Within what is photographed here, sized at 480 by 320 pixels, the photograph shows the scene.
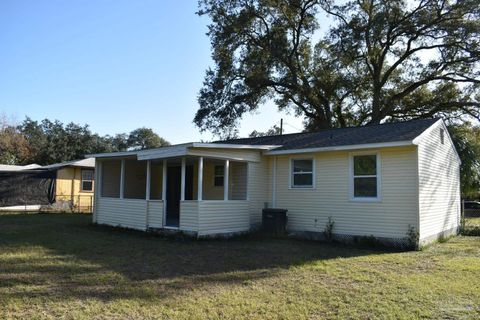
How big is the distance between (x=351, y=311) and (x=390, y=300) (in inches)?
34.9

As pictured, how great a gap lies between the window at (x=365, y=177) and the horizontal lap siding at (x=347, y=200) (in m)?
0.21

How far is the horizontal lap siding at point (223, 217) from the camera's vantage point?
38.1 feet

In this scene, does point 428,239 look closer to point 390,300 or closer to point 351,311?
point 390,300

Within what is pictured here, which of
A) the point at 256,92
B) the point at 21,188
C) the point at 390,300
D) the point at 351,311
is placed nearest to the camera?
Answer: the point at 351,311

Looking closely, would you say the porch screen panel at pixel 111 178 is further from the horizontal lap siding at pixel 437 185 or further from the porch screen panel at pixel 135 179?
the horizontal lap siding at pixel 437 185

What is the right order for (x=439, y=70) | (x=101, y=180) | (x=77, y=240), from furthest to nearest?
(x=439, y=70) → (x=101, y=180) → (x=77, y=240)

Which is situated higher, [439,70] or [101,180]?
[439,70]

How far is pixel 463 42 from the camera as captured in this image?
2336 cm

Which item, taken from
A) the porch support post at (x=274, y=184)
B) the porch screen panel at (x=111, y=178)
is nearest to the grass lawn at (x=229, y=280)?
the porch support post at (x=274, y=184)

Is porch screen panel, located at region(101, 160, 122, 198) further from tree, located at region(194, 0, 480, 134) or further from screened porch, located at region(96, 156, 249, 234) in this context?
tree, located at region(194, 0, 480, 134)

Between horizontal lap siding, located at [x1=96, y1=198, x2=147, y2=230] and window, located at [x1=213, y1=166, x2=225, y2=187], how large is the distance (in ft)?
9.70

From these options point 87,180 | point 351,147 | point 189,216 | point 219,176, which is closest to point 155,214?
point 189,216

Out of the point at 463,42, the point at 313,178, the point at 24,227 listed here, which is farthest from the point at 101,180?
the point at 463,42

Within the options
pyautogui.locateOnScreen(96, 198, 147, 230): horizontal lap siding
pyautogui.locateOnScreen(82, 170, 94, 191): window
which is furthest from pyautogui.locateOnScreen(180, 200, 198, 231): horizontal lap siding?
pyautogui.locateOnScreen(82, 170, 94, 191): window
